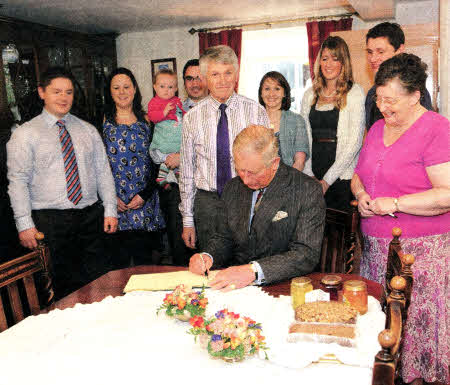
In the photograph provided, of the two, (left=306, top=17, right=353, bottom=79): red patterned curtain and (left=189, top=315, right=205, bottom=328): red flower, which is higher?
(left=306, top=17, right=353, bottom=79): red patterned curtain

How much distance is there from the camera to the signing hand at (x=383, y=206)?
1981mm

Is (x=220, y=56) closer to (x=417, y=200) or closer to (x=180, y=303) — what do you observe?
(x=417, y=200)

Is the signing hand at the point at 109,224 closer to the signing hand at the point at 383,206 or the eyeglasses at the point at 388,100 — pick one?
the signing hand at the point at 383,206

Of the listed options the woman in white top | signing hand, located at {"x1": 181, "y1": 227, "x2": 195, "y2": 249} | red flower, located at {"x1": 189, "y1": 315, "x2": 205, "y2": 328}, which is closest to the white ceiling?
the woman in white top

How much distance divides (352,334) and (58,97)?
2262 mm

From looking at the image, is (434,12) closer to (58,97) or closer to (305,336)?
(58,97)

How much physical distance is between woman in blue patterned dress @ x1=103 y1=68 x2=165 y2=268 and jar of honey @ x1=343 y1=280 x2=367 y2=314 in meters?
2.12

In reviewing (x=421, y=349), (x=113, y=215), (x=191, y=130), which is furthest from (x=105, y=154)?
(x=421, y=349)

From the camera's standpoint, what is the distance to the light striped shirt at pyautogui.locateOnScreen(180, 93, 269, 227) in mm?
2648

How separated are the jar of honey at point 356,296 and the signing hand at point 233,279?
0.40m

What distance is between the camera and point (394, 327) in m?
1.10

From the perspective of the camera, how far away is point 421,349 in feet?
6.68

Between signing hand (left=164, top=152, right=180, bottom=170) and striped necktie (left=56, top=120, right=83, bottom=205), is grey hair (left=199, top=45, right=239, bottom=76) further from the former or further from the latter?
striped necktie (left=56, top=120, right=83, bottom=205)

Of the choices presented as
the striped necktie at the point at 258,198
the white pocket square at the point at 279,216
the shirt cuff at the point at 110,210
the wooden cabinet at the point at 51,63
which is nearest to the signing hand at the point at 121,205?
the shirt cuff at the point at 110,210
